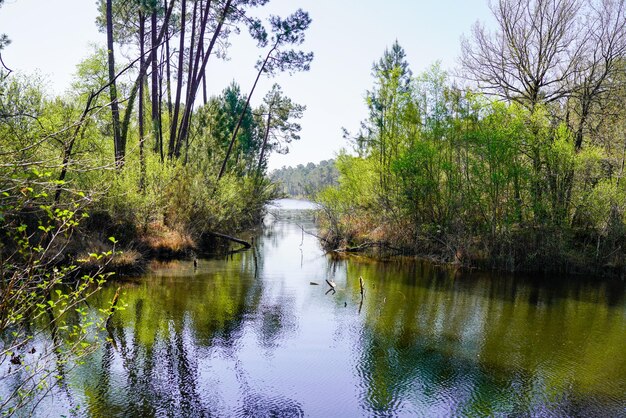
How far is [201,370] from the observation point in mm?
7816

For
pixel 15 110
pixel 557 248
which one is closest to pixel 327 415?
pixel 15 110

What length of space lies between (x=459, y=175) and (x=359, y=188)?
5.41 metres

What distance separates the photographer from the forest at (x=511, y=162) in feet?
60.8

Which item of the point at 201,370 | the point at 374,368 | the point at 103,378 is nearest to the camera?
the point at 103,378

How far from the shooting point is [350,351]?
9156mm

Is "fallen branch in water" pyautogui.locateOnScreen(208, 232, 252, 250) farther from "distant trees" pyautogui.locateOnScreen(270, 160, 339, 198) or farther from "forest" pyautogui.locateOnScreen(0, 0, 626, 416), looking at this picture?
"distant trees" pyautogui.locateOnScreen(270, 160, 339, 198)

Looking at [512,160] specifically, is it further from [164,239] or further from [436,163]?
[164,239]

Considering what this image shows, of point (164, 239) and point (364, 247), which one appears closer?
point (164, 239)

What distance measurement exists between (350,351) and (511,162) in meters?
13.3

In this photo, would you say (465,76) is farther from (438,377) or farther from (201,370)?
(201,370)

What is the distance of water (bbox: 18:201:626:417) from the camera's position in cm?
694

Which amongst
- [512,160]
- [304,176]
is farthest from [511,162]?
[304,176]

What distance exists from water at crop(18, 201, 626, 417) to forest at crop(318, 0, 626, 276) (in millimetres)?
3673

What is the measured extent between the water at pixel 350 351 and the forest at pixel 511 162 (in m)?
3.67
